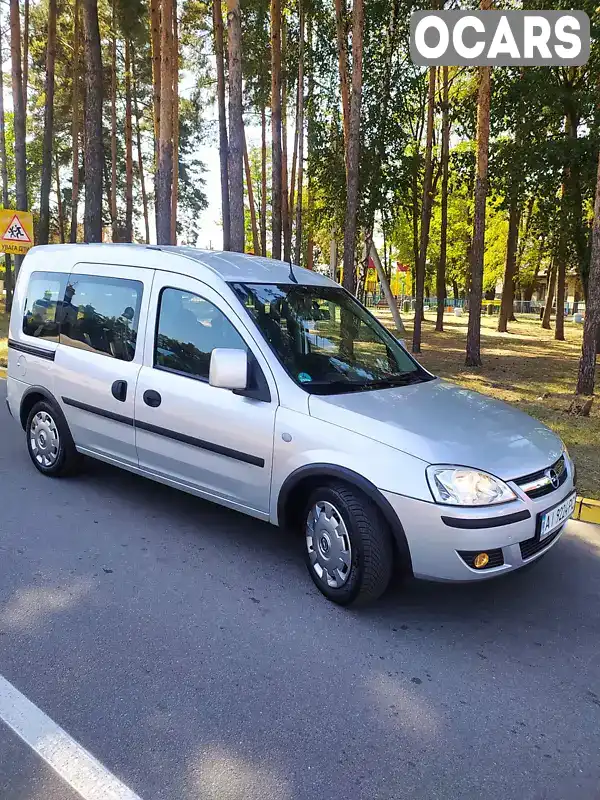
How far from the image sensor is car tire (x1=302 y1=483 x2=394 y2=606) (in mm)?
3426

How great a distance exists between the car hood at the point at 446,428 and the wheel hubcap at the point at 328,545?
54 centimetres

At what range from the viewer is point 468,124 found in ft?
55.9

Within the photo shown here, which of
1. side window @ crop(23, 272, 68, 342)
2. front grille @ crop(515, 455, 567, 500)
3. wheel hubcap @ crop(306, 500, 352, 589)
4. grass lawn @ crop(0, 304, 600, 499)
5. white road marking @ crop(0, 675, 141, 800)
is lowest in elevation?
white road marking @ crop(0, 675, 141, 800)

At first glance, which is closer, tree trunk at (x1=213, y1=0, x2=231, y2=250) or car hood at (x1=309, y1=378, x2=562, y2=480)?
car hood at (x1=309, y1=378, x2=562, y2=480)

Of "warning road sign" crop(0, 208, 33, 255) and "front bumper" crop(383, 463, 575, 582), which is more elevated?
"warning road sign" crop(0, 208, 33, 255)

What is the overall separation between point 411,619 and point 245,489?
1.27 m

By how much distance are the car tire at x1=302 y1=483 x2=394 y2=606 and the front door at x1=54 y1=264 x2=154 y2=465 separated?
173cm

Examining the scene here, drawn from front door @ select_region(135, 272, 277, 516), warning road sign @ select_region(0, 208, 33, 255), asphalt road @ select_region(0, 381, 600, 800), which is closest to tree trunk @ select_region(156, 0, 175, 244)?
warning road sign @ select_region(0, 208, 33, 255)

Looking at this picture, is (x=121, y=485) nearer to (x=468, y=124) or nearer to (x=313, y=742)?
(x=313, y=742)

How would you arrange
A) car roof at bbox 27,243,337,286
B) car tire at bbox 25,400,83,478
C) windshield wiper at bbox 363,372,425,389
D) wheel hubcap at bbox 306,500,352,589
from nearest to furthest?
wheel hubcap at bbox 306,500,352,589
windshield wiper at bbox 363,372,425,389
car roof at bbox 27,243,337,286
car tire at bbox 25,400,83,478

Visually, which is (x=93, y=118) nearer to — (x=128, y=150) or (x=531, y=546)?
(x=128, y=150)

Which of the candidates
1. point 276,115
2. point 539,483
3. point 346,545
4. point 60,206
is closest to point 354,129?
point 276,115

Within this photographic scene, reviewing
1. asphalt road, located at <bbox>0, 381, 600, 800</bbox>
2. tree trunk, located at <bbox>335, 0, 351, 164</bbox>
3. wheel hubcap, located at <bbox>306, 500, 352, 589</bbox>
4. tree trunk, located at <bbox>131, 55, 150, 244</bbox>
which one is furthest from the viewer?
tree trunk, located at <bbox>131, 55, 150, 244</bbox>

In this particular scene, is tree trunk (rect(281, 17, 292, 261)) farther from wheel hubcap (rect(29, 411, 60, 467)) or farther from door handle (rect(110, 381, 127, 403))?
door handle (rect(110, 381, 127, 403))
